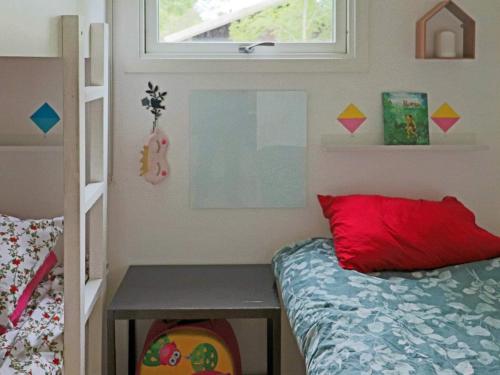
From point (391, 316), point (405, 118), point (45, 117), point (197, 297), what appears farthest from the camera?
point (405, 118)

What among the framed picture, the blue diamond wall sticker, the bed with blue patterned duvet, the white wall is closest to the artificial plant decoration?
the white wall

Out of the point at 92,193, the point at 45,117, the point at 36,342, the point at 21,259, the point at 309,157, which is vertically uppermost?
the point at 45,117

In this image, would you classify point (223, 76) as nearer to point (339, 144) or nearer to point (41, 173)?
point (339, 144)

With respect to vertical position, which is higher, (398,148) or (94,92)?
(94,92)

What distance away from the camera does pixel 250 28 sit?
3.24m

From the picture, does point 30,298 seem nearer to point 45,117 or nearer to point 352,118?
point 45,117

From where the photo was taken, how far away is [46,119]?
9.92ft

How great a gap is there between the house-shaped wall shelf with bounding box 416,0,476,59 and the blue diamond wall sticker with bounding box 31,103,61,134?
4.50 feet

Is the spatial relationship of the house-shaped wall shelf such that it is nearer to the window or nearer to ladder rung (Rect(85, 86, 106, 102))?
the window

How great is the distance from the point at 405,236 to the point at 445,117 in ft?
1.98

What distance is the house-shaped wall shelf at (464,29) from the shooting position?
3.08 meters

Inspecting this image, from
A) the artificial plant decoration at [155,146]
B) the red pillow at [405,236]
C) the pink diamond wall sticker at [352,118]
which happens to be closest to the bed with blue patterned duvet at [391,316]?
the red pillow at [405,236]

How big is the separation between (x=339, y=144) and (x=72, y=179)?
3.92 feet

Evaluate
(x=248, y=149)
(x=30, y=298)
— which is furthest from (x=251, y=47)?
(x=30, y=298)
